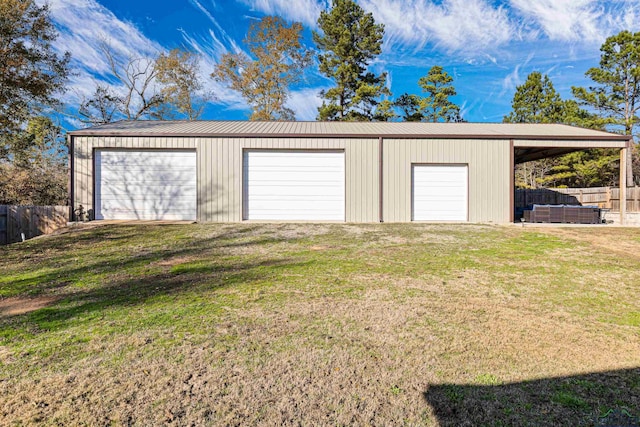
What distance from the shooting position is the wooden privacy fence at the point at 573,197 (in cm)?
1522

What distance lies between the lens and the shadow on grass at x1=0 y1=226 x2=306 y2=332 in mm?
3264

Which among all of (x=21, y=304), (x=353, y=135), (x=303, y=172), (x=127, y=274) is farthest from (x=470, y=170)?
(x=21, y=304)

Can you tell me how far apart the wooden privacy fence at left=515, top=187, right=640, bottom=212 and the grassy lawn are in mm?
11963

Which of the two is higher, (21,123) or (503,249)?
(21,123)

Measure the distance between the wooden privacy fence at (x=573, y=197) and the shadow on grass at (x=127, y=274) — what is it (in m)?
14.4

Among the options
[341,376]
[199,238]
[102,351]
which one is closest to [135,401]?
[102,351]

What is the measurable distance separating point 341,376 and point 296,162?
882 centimetres

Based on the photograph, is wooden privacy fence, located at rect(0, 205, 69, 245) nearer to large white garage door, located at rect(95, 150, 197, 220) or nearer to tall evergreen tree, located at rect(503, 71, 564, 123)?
large white garage door, located at rect(95, 150, 197, 220)

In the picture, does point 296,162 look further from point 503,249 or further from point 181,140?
point 503,249

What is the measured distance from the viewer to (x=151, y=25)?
71.6 ft

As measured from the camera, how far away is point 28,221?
367 inches

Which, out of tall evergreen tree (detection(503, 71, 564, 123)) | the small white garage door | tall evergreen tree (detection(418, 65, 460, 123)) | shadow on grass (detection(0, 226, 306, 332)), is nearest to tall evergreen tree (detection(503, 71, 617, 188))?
tall evergreen tree (detection(503, 71, 564, 123))

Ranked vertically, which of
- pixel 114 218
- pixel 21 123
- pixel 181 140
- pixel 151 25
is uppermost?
pixel 151 25

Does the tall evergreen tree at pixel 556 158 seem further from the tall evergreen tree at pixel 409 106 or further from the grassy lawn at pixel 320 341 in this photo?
the grassy lawn at pixel 320 341
